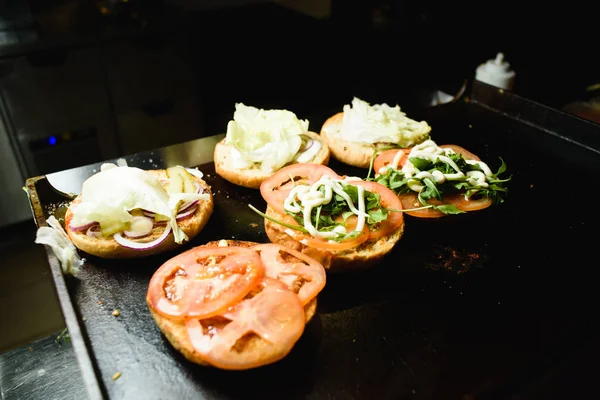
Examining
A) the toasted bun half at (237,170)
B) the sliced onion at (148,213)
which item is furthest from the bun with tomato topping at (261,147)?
the sliced onion at (148,213)

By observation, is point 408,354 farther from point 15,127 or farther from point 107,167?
point 15,127

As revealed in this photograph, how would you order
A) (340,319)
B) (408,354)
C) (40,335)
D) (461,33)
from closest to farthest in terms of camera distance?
1. (408,354)
2. (340,319)
3. (40,335)
4. (461,33)

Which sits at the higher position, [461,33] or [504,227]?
[461,33]

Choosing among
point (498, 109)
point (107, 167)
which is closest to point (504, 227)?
point (498, 109)

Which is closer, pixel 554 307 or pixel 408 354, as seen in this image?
pixel 408 354

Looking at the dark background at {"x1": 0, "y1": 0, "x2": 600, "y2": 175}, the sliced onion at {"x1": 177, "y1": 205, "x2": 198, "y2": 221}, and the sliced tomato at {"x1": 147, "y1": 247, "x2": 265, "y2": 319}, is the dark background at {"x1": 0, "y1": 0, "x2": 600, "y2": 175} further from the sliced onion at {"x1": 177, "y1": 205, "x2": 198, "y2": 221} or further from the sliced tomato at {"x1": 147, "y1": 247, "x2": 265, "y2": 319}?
the sliced tomato at {"x1": 147, "y1": 247, "x2": 265, "y2": 319}

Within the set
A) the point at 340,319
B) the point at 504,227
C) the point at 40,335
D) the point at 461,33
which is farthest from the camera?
the point at 461,33

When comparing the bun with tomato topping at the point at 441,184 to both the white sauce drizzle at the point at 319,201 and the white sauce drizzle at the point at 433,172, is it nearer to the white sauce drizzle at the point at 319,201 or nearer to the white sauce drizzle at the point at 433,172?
the white sauce drizzle at the point at 433,172

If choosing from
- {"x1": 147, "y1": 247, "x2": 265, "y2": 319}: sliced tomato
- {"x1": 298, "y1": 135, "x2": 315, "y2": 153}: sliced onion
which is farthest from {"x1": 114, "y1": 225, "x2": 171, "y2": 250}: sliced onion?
{"x1": 298, "y1": 135, "x2": 315, "y2": 153}: sliced onion
